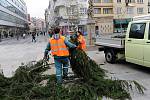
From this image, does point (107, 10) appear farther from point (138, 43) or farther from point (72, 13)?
point (138, 43)

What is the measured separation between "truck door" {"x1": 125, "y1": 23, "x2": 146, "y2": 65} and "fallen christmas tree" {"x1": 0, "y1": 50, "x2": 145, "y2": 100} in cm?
243

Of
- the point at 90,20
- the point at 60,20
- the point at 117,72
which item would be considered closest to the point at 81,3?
the point at 60,20

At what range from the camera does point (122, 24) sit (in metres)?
65.8

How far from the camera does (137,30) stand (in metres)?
10.5

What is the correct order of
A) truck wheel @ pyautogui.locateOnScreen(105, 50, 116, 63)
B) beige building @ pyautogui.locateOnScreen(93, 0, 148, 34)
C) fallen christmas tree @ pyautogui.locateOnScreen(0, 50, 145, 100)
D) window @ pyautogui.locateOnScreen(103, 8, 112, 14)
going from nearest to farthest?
fallen christmas tree @ pyautogui.locateOnScreen(0, 50, 145, 100) → truck wheel @ pyautogui.locateOnScreen(105, 50, 116, 63) → beige building @ pyautogui.locateOnScreen(93, 0, 148, 34) → window @ pyautogui.locateOnScreen(103, 8, 112, 14)

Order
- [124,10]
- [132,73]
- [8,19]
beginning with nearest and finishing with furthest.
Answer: [132,73] < [124,10] < [8,19]

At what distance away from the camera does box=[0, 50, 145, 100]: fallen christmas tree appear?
6848 millimetres

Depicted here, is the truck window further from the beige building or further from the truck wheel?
the beige building

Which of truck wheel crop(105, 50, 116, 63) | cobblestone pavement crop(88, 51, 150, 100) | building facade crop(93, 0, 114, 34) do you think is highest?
building facade crop(93, 0, 114, 34)

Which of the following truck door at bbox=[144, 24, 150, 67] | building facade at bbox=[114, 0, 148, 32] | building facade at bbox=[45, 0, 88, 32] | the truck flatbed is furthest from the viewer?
building facade at bbox=[114, 0, 148, 32]

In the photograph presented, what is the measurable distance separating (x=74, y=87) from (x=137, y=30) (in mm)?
4413

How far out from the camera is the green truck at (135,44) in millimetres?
9742

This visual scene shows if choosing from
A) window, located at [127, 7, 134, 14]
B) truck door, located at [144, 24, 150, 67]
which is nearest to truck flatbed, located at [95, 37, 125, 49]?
truck door, located at [144, 24, 150, 67]

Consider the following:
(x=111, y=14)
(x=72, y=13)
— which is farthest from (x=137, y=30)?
(x=111, y=14)
